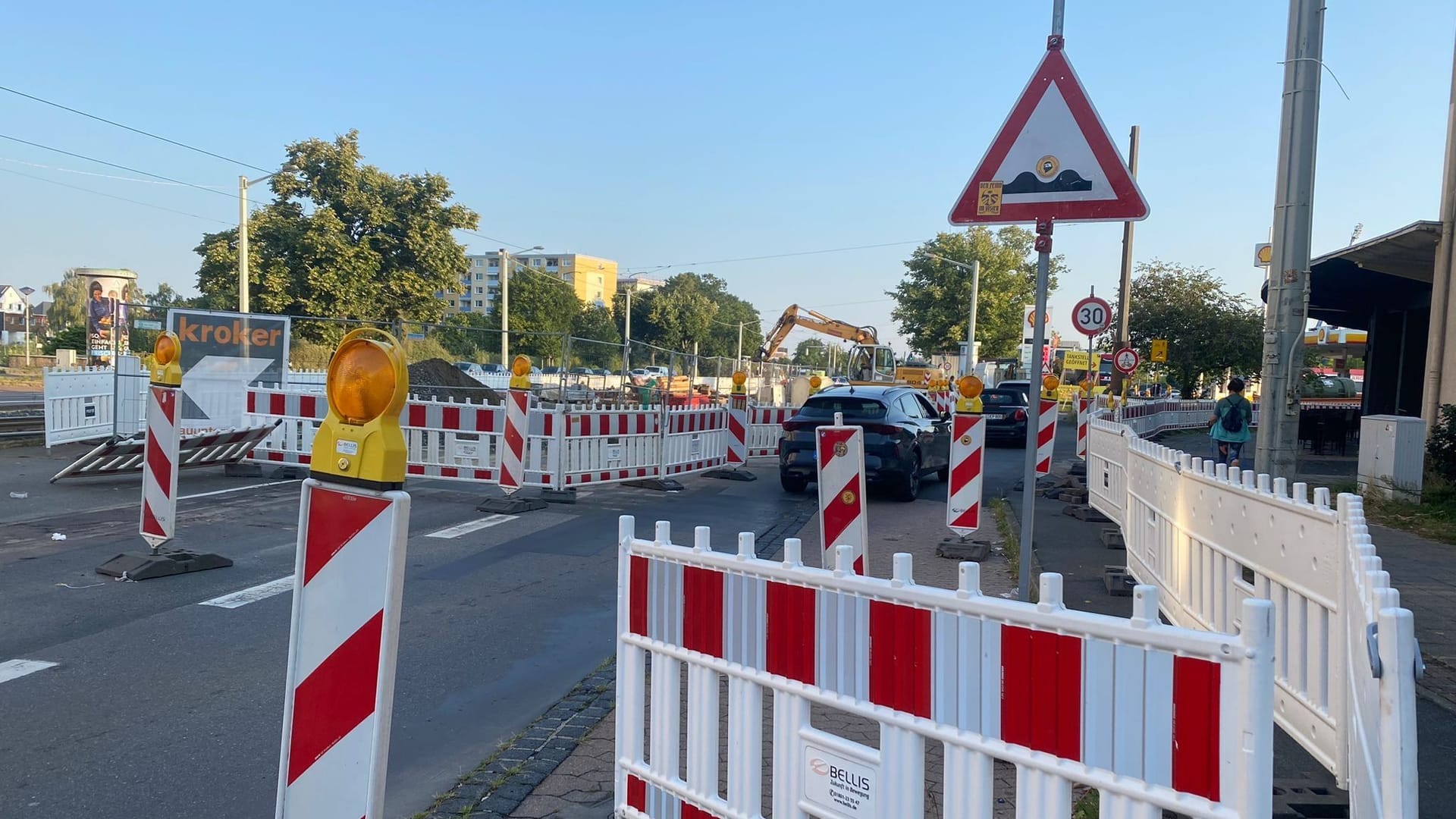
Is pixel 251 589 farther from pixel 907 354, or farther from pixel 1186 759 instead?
pixel 907 354

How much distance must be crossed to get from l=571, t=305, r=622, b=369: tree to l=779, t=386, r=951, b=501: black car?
406 cm

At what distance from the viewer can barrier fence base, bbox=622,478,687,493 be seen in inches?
555

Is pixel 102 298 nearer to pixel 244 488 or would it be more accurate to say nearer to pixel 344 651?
pixel 244 488

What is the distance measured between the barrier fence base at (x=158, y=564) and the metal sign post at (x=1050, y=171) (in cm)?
625

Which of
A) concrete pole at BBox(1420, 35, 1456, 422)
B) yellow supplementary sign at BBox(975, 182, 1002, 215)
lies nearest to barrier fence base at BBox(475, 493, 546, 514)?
yellow supplementary sign at BBox(975, 182, 1002, 215)

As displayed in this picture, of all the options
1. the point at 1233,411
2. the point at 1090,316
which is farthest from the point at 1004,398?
the point at 1233,411

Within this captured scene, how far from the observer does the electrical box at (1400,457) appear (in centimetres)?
1282

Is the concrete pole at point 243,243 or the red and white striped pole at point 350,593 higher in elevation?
the concrete pole at point 243,243

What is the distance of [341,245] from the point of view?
106 ft

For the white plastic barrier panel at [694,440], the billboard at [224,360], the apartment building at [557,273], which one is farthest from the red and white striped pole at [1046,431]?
the apartment building at [557,273]

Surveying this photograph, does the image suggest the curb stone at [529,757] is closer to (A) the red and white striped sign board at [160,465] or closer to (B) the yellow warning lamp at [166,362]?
(A) the red and white striped sign board at [160,465]

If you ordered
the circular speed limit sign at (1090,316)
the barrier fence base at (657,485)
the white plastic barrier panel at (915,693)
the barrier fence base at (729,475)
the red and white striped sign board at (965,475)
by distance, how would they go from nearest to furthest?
the white plastic barrier panel at (915,693) → the red and white striped sign board at (965,475) → the barrier fence base at (657,485) → the barrier fence base at (729,475) → the circular speed limit sign at (1090,316)

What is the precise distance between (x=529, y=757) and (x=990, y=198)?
3352 mm

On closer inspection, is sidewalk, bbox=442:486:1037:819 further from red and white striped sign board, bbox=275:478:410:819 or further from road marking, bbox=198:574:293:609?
road marking, bbox=198:574:293:609
